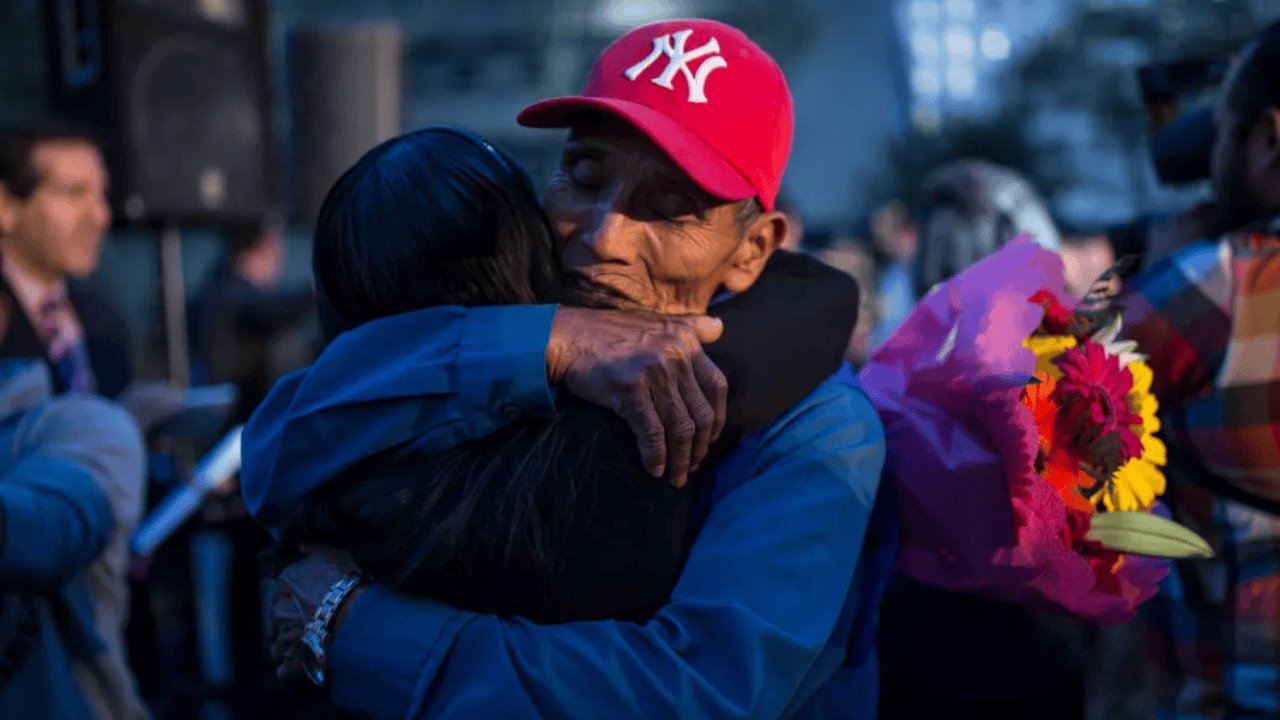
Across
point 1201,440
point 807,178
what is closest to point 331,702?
point 1201,440

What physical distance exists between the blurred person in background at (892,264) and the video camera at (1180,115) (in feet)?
10.2

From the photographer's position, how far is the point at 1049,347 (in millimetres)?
1385

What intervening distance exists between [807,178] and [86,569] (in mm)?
21536

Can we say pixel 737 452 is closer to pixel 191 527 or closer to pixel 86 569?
pixel 86 569

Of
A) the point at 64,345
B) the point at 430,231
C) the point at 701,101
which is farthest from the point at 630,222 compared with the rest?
the point at 64,345

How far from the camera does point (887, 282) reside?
6246 mm

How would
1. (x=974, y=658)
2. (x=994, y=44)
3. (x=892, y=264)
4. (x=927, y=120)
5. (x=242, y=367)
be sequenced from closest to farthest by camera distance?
(x=974, y=658) → (x=242, y=367) → (x=892, y=264) → (x=927, y=120) → (x=994, y=44)

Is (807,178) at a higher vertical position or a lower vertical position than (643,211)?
lower

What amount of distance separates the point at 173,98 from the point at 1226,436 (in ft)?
12.7

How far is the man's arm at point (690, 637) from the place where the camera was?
1.05 metres

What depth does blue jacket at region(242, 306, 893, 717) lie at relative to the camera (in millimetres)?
1052

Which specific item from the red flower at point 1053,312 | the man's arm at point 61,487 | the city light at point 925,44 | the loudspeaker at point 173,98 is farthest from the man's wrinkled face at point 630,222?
the city light at point 925,44

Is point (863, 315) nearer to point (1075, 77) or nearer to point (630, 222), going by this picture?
point (630, 222)

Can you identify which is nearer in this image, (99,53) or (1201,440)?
(1201,440)
